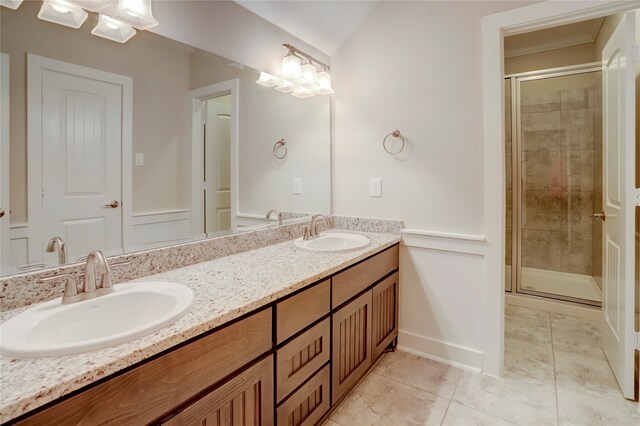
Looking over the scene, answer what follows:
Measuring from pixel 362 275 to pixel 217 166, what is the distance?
949mm

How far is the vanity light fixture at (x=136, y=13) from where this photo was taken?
1229 mm

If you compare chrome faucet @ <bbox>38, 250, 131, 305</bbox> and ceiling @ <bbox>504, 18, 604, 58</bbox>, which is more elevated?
ceiling @ <bbox>504, 18, 604, 58</bbox>

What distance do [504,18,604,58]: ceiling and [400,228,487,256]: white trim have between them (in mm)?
2200

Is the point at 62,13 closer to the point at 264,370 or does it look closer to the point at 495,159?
the point at 264,370

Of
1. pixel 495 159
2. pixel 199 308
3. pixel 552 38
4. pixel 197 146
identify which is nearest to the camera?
pixel 199 308

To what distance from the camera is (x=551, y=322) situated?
2676 mm

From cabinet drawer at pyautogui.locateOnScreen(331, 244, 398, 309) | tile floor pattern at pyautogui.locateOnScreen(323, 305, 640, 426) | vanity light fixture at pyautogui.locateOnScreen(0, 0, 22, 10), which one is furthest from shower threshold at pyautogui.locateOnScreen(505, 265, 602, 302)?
vanity light fixture at pyautogui.locateOnScreen(0, 0, 22, 10)

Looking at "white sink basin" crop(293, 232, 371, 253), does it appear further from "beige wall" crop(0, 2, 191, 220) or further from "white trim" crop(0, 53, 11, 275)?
"white trim" crop(0, 53, 11, 275)

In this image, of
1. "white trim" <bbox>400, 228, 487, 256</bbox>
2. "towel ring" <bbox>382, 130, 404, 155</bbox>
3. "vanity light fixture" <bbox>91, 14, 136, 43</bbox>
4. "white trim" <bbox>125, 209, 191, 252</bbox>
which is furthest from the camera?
"towel ring" <bbox>382, 130, 404, 155</bbox>

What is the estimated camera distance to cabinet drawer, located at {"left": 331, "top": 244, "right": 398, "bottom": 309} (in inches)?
60.6

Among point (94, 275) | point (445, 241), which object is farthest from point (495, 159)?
point (94, 275)

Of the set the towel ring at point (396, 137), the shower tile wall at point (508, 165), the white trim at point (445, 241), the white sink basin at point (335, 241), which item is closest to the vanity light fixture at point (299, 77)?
the towel ring at point (396, 137)

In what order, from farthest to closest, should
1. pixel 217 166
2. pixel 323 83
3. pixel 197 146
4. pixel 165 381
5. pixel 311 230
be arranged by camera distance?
pixel 323 83, pixel 311 230, pixel 217 166, pixel 197 146, pixel 165 381

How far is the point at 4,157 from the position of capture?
3.34 feet
